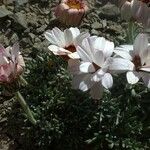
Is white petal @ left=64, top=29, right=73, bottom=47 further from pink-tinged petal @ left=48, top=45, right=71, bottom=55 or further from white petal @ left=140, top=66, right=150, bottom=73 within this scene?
white petal @ left=140, top=66, right=150, bottom=73

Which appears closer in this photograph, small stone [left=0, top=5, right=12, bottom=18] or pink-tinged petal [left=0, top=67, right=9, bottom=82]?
pink-tinged petal [left=0, top=67, right=9, bottom=82]

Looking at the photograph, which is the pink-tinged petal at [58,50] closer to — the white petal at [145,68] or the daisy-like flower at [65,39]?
the daisy-like flower at [65,39]

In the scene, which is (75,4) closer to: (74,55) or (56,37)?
(56,37)

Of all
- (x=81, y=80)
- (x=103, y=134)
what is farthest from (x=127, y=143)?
(x=81, y=80)

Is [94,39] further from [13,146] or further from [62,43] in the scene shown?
[13,146]

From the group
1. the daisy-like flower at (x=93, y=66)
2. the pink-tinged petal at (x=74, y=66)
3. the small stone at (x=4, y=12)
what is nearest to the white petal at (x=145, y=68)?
the daisy-like flower at (x=93, y=66)

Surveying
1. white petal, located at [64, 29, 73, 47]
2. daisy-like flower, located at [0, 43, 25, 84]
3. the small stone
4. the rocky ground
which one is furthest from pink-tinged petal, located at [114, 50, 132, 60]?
the small stone
